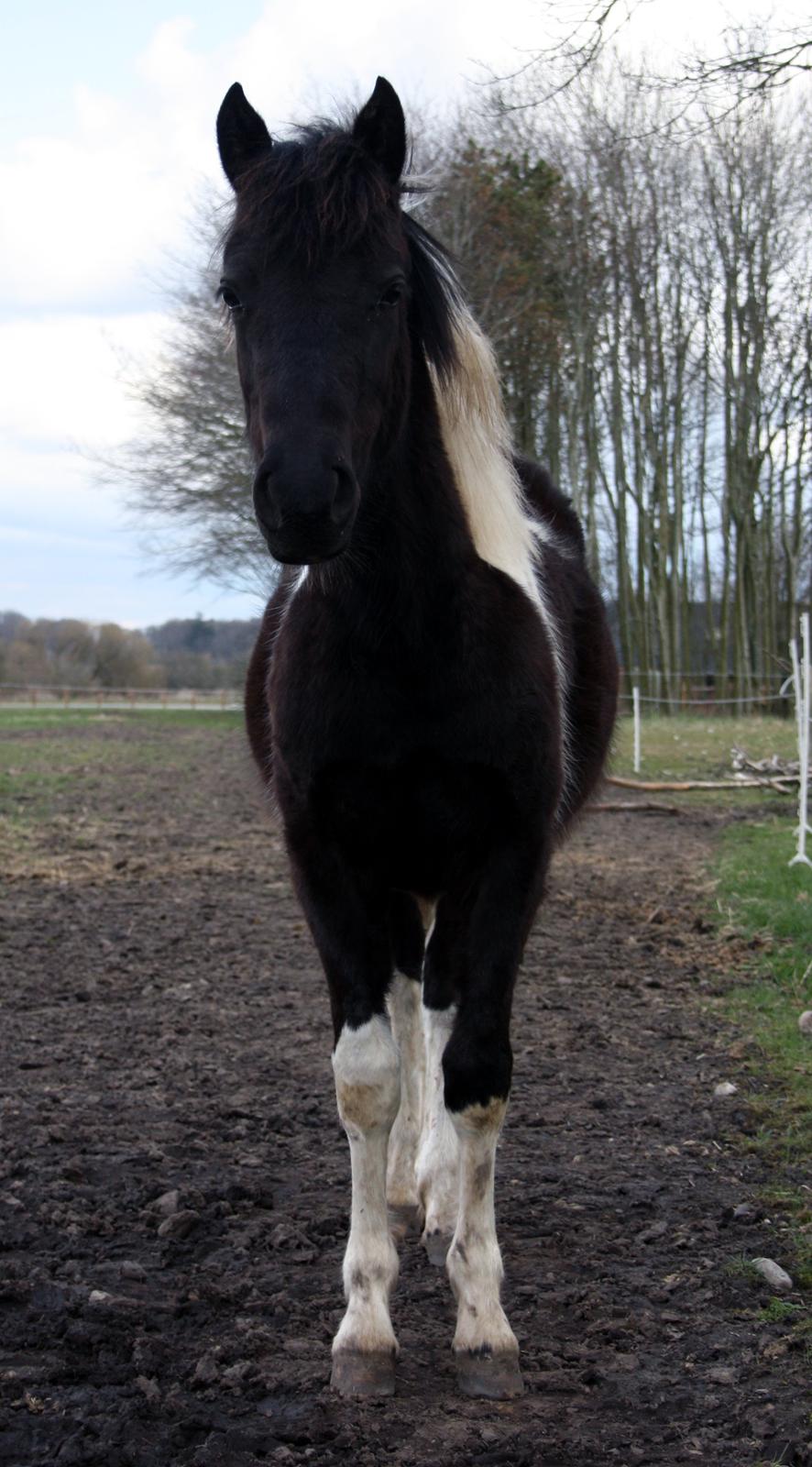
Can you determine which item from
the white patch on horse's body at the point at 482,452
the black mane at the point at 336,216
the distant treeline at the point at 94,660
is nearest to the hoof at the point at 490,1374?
the white patch on horse's body at the point at 482,452

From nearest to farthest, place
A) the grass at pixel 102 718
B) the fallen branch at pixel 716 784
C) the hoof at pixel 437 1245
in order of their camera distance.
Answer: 1. the hoof at pixel 437 1245
2. the fallen branch at pixel 716 784
3. the grass at pixel 102 718

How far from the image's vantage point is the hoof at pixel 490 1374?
2.76 m

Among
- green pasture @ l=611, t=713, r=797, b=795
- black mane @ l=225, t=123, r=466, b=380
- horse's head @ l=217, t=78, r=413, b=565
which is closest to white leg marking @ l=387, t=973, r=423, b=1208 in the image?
horse's head @ l=217, t=78, r=413, b=565

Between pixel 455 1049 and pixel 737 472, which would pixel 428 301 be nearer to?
pixel 455 1049

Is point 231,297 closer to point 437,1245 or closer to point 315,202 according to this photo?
point 315,202

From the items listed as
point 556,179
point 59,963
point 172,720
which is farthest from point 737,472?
point 59,963

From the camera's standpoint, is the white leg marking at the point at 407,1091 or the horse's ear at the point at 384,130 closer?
the horse's ear at the point at 384,130

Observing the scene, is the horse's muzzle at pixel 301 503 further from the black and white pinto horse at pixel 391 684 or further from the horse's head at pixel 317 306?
the black and white pinto horse at pixel 391 684

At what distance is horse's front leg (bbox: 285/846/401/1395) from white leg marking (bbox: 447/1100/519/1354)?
0.17 m

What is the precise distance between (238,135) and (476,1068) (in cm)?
233

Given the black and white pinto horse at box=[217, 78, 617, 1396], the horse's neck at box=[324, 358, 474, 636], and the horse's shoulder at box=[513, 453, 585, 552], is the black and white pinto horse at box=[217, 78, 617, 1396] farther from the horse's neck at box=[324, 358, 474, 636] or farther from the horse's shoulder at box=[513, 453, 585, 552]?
the horse's shoulder at box=[513, 453, 585, 552]

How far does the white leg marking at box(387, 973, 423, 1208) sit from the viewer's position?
3.97m

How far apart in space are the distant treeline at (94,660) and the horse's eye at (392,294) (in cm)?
4858

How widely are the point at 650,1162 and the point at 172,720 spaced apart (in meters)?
31.2
